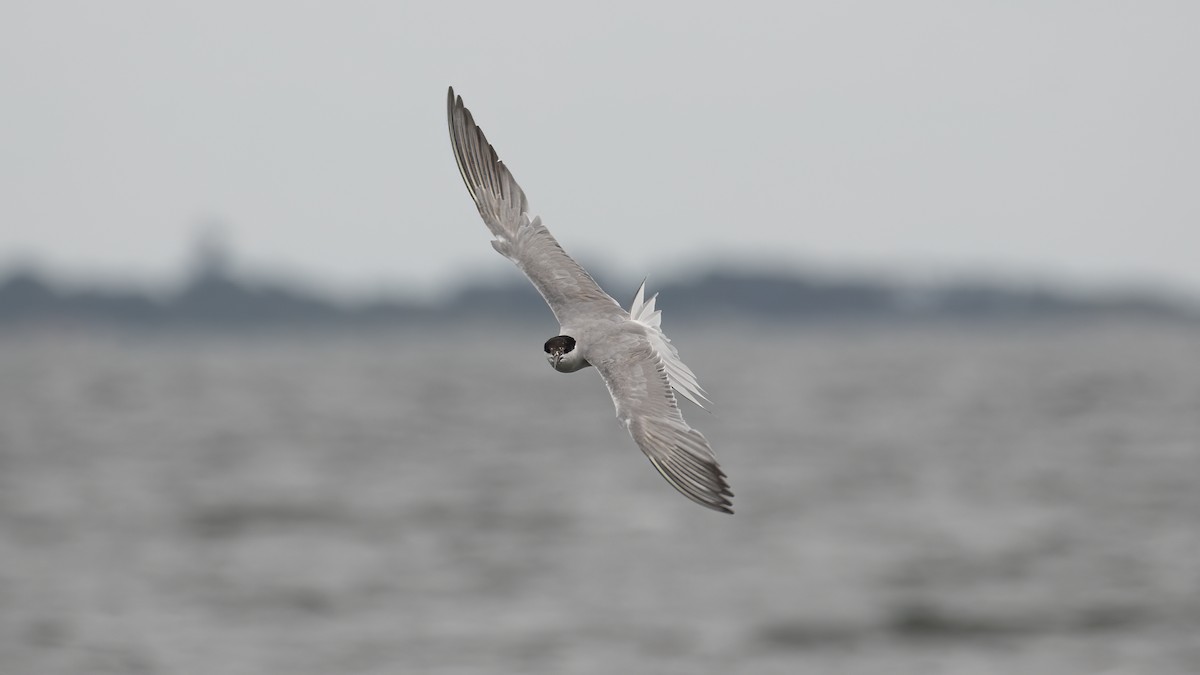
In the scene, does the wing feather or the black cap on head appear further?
the wing feather

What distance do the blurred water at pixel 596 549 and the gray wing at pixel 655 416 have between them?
616 inches

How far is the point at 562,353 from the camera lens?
905cm

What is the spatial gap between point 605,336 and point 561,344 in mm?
605

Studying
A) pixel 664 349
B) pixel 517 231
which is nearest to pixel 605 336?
pixel 664 349

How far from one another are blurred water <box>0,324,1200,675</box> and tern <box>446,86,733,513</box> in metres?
15.0

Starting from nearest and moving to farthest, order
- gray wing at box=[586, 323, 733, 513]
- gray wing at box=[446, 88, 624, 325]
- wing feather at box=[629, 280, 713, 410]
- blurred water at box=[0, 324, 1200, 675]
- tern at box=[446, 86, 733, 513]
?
gray wing at box=[586, 323, 733, 513]
tern at box=[446, 86, 733, 513]
wing feather at box=[629, 280, 713, 410]
gray wing at box=[446, 88, 624, 325]
blurred water at box=[0, 324, 1200, 675]

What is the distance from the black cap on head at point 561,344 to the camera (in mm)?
8984

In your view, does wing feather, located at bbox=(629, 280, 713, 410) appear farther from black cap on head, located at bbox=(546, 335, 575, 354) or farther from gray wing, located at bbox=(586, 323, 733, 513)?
black cap on head, located at bbox=(546, 335, 575, 354)

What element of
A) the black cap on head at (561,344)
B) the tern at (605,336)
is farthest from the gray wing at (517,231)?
the black cap on head at (561,344)

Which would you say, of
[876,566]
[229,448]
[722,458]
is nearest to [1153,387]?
[722,458]

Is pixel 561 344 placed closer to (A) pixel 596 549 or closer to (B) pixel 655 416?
(B) pixel 655 416

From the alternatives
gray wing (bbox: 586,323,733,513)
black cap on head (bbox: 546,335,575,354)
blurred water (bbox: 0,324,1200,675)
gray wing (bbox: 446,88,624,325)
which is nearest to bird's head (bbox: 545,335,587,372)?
black cap on head (bbox: 546,335,575,354)

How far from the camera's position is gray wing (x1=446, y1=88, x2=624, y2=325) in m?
10.1

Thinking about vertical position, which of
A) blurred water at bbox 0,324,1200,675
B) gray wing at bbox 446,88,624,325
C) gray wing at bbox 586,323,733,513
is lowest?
gray wing at bbox 586,323,733,513
